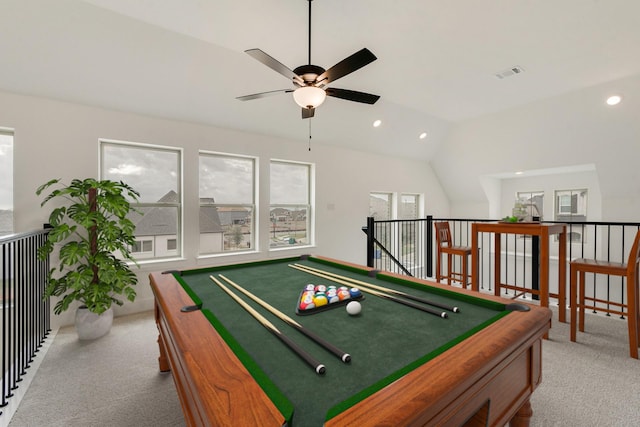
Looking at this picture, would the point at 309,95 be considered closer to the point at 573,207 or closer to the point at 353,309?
the point at 353,309

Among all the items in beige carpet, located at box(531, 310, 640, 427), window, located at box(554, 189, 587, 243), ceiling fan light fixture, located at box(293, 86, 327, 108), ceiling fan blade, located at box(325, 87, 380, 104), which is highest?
ceiling fan blade, located at box(325, 87, 380, 104)

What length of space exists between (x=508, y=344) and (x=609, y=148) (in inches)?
221

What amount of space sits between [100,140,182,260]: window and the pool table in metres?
2.60

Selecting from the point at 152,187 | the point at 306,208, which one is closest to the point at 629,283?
the point at 306,208

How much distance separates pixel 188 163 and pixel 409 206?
5.07 meters

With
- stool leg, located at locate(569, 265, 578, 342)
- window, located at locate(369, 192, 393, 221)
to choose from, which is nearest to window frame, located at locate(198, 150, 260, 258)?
window, located at locate(369, 192, 393, 221)

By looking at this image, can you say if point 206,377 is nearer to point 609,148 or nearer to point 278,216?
point 278,216

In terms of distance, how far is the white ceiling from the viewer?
8.11ft

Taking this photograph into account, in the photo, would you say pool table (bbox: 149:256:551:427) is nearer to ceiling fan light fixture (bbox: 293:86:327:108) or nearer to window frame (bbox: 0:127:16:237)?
ceiling fan light fixture (bbox: 293:86:327:108)

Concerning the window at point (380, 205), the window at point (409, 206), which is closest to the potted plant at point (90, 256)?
the window at point (380, 205)

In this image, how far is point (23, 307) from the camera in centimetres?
230

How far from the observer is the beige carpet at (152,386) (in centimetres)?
170

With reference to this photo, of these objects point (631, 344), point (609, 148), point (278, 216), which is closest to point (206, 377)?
point (631, 344)

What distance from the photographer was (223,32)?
278cm
